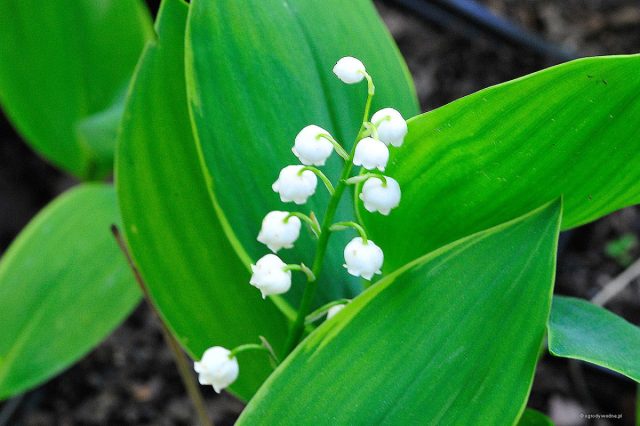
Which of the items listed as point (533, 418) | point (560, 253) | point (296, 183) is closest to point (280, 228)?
point (296, 183)

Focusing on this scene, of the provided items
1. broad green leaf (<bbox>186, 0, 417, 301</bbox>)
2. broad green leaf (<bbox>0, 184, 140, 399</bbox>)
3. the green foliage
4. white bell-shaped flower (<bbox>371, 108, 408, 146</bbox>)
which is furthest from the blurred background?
white bell-shaped flower (<bbox>371, 108, 408, 146</bbox>)

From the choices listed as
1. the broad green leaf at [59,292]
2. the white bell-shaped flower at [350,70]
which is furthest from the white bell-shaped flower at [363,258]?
the broad green leaf at [59,292]

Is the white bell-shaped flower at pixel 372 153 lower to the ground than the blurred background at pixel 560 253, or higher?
higher

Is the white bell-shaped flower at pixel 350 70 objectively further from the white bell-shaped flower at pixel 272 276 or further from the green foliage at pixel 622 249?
the green foliage at pixel 622 249

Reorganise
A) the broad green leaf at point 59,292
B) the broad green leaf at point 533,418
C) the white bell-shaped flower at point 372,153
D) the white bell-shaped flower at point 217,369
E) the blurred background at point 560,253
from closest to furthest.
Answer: the white bell-shaped flower at point 372,153, the white bell-shaped flower at point 217,369, the broad green leaf at point 533,418, the broad green leaf at point 59,292, the blurred background at point 560,253

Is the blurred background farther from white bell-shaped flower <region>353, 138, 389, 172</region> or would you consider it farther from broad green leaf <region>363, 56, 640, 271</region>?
white bell-shaped flower <region>353, 138, 389, 172</region>

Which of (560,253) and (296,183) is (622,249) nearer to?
(560,253)
